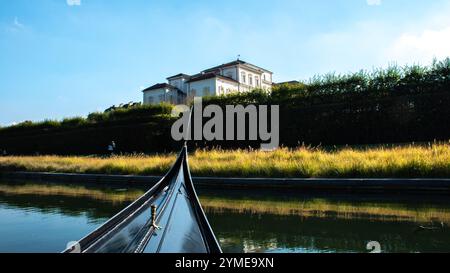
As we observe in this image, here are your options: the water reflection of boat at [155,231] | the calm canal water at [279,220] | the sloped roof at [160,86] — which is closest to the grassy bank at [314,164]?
the calm canal water at [279,220]

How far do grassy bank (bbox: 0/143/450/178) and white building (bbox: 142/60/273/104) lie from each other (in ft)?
125

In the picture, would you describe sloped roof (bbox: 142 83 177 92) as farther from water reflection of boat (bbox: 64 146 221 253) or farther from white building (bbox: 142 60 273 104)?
water reflection of boat (bbox: 64 146 221 253)

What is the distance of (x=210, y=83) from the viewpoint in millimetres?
52938

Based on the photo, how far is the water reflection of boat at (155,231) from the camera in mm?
2756

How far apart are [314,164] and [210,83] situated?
42831 millimetres

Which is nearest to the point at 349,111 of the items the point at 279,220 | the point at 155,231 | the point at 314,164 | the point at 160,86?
the point at 314,164

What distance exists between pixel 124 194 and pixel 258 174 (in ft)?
12.2

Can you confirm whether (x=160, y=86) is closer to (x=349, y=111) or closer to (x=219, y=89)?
(x=219, y=89)

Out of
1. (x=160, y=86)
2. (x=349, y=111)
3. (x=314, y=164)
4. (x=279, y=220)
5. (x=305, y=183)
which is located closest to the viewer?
(x=279, y=220)

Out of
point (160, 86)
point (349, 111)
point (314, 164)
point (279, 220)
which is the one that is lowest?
point (279, 220)

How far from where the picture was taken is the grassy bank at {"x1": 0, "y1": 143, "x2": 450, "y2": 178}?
377 inches

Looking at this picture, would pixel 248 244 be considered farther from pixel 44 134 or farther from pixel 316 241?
pixel 44 134
